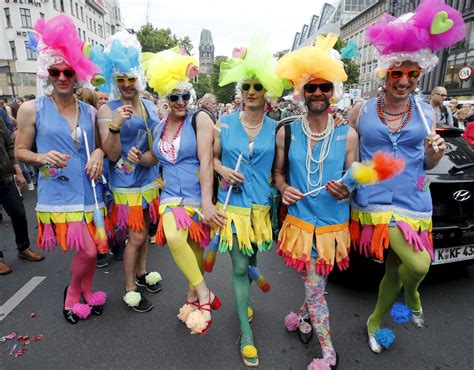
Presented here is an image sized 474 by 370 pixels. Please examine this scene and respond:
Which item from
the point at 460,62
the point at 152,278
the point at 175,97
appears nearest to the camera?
the point at 175,97

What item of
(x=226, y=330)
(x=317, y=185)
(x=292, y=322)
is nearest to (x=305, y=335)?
(x=292, y=322)

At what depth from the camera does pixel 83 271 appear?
9.36 ft

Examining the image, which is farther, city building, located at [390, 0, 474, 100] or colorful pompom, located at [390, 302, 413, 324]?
city building, located at [390, 0, 474, 100]

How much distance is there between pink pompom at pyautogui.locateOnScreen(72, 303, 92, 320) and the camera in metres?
2.90

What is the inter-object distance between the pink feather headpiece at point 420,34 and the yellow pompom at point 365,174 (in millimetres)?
797

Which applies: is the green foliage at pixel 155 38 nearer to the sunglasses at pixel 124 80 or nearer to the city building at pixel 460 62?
the city building at pixel 460 62

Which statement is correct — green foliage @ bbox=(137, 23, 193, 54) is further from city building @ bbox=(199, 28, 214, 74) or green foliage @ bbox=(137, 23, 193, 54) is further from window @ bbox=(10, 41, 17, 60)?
city building @ bbox=(199, 28, 214, 74)

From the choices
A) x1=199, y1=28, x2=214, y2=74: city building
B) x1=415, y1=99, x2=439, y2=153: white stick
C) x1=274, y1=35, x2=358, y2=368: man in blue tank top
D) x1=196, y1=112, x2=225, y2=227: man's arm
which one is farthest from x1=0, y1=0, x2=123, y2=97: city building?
x1=199, y1=28, x2=214, y2=74: city building

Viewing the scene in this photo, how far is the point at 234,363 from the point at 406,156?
189cm

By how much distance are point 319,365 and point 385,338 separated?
627 millimetres

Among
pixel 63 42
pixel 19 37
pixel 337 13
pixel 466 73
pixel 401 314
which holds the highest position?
pixel 337 13

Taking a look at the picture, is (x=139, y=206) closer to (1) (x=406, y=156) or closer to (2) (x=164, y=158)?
(2) (x=164, y=158)

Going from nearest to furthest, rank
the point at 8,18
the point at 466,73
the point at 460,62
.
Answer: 1. the point at 466,73
2. the point at 460,62
3. the point at 8,18

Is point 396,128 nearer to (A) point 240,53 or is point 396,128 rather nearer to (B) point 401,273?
(B) point 401,273
